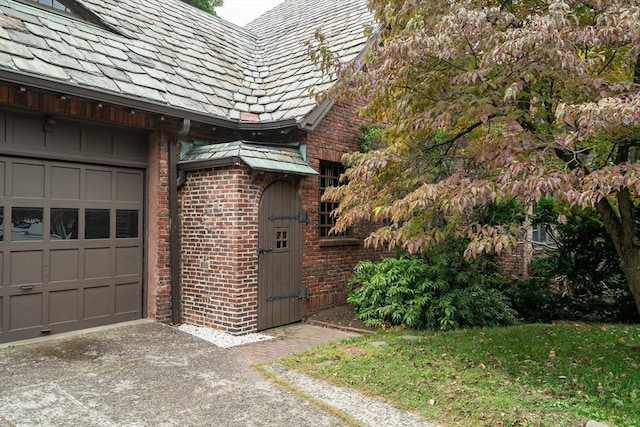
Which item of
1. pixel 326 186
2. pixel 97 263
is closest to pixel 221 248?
pixel 97 263

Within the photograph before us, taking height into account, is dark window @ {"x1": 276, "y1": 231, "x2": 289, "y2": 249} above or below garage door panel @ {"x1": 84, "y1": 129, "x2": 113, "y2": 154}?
below

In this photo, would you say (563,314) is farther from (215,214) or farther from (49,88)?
(49,88)

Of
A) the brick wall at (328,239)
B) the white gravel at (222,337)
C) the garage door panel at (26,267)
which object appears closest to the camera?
the garage door panel at (26,267)

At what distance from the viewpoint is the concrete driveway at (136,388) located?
3.90 metres

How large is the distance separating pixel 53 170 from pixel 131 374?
3.02 metres

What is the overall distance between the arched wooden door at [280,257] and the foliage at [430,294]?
1.10 m

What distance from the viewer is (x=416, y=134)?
18.2 ft

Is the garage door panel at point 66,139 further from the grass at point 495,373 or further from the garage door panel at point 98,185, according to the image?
the grass at point 495,373

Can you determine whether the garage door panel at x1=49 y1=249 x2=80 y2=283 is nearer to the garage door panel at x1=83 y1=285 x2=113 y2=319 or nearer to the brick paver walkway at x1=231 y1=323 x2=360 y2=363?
the garage door panel at x1=83 y1=285 x2=113 y2=319

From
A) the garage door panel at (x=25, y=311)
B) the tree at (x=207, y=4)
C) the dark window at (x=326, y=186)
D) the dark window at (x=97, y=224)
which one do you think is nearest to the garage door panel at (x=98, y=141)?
the dark window at (x=97, y=224)

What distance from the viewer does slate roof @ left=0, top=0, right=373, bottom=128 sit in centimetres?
600

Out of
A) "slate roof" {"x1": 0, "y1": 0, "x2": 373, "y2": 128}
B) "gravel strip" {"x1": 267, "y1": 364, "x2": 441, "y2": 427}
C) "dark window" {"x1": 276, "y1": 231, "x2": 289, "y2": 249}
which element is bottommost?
"gravel strip" {"x1": 267, "y1": 364, "x2": 441, "y2": 427}

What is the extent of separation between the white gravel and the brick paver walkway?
16 cm

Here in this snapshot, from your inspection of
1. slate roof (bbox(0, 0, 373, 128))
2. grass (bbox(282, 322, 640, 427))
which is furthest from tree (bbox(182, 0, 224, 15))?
grass (bbox(282, 322, 640, 427))
